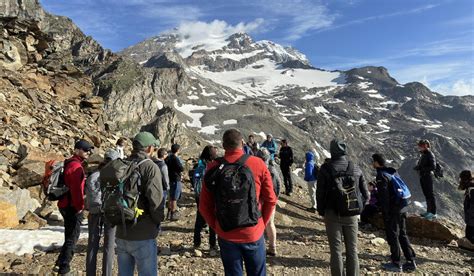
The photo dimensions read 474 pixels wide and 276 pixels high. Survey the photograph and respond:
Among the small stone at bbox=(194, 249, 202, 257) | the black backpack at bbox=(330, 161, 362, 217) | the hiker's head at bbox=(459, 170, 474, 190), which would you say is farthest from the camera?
the hiker's head at bbox=(459, 170, 474, 190)

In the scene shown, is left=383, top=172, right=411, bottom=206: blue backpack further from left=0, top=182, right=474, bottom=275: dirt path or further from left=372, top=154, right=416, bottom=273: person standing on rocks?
left=0, top=182, right=474, bottom=275: dirt path

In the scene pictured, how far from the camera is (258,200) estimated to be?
5055mm

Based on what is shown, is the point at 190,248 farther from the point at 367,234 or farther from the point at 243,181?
the point at 367,234

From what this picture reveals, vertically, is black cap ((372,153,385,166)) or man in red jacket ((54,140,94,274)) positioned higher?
black cap ((372,153,385,166))

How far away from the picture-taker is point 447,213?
147 meters

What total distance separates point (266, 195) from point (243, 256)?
0.98m

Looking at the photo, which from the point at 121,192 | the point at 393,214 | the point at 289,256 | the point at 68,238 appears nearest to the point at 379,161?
the point at 393,214

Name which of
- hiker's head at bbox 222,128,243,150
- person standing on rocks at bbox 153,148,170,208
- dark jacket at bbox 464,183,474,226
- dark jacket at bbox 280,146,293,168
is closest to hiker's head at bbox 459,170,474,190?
dark jacket at bbox 464,183,474,226

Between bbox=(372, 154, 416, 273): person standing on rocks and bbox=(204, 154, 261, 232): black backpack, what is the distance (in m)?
4.63

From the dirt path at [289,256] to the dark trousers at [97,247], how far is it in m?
1.27

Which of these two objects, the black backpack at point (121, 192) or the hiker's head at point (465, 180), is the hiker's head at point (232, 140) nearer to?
the black backpack at point (121, 192)

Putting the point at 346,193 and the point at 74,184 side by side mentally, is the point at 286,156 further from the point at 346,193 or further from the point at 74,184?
the point at 74,184

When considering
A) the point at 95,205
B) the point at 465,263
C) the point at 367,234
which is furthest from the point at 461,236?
the point at 95,205

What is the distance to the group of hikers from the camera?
15.9ft
